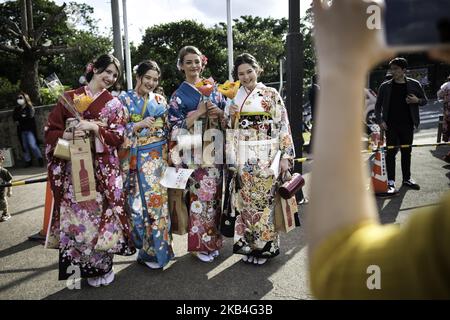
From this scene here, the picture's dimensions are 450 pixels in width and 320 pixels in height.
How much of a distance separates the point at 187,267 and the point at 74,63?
1645 centimetres

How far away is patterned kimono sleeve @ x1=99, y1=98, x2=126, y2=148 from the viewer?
119 inches

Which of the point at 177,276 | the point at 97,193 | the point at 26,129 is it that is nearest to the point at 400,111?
the point at 177,276

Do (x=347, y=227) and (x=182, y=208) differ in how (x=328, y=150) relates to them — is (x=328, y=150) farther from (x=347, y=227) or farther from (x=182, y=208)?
(x=182, y=208)

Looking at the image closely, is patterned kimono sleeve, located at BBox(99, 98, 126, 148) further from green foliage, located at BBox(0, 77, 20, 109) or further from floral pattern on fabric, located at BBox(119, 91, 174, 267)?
green foliage, located at BBox(0, 77, 20, 109)

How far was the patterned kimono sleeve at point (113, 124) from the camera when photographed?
3.02 metres

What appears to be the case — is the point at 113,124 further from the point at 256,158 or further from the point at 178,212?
the point at 256,158

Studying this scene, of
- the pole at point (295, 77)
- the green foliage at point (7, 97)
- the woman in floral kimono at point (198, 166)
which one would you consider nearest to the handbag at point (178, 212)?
the woman in floral kimono at point (198, 166)

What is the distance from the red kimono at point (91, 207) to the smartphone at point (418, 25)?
2745 mm

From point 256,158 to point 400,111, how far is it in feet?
10.4

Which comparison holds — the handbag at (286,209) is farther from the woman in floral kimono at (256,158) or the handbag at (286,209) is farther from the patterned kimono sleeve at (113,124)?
the patterned kimono sleeve at (113,124)

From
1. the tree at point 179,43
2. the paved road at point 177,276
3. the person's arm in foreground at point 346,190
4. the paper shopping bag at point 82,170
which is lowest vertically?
the paved road at point 177,276

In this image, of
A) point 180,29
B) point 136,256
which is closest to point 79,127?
point 136,256
